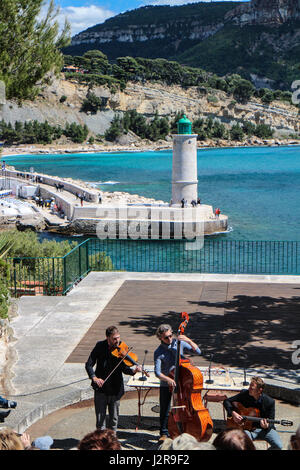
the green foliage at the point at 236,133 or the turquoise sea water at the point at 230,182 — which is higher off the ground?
the green foliage at the point at 236,133

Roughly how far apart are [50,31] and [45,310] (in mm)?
5396

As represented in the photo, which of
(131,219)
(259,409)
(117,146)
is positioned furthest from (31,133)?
(259,409)

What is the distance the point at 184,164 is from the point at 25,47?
2791 centimetres

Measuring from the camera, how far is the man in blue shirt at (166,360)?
244 inches

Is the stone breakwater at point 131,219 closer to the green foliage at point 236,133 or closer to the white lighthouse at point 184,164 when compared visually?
the white lighthouse at point 184,164

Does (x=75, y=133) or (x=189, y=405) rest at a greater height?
(x=75, y=133)

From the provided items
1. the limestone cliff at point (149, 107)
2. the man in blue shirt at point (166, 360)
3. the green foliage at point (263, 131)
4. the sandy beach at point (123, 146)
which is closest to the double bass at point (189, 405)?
the man in blue shirt at point (166, 360)

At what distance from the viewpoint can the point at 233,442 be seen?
3.24 metres

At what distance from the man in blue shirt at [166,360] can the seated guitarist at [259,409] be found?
0.64m

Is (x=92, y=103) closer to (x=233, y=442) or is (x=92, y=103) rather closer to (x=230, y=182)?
(x=230, y=182)

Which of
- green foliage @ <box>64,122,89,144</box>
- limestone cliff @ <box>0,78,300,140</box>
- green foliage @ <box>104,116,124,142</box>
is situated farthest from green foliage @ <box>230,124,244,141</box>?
green foliage @ <box>64,122,89,144</box>

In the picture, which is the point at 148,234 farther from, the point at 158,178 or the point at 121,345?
the point at 158,178
